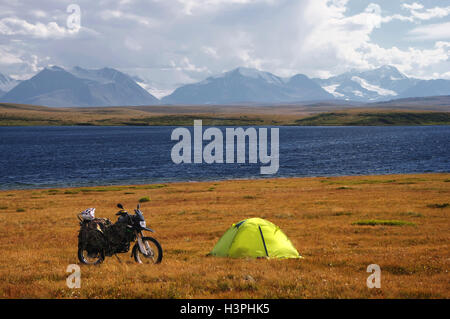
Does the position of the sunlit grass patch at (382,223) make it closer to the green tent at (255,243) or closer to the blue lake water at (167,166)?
the green tent at (255,243)

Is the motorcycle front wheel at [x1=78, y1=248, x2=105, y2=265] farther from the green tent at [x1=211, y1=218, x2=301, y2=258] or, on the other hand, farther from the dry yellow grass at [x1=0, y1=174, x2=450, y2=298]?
the green tent at [x1=211, y1=218, x2=301, y2=258]

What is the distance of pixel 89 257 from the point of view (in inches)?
626

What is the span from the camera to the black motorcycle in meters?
14.6

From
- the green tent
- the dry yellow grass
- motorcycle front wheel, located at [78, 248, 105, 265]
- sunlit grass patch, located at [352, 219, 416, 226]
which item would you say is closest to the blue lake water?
the dry yellow grass

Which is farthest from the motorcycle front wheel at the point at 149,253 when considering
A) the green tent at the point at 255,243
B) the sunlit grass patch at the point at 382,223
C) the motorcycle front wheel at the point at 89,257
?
the sunlit grass patch at the point at 382,223

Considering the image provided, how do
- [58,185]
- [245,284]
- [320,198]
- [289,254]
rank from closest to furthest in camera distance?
[245,284], [289,254], [320,198], [58,185]

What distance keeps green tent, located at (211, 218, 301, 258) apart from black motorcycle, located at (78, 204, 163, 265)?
135 inches

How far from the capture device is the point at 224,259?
53.7ft

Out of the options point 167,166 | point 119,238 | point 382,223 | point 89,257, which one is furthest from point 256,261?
point 167,166

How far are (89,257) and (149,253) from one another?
2.60 meters
